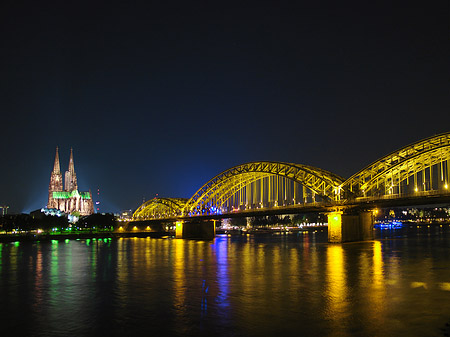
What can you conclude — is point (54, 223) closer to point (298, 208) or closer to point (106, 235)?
point (106, 235)

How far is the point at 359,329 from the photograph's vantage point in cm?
1780

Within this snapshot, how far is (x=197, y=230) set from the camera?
4464 inches

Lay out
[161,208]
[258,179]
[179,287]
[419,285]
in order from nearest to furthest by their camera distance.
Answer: [419,285] < [179,287] < [258,179] < [161,208]

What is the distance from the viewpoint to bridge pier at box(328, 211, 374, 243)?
69500 mm

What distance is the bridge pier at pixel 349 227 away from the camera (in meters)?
69.5

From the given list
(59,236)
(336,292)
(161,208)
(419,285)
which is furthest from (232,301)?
(161,208)

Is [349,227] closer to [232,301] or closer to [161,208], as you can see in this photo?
[232,301]

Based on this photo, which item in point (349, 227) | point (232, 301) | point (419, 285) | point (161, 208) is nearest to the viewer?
point (232, 301)

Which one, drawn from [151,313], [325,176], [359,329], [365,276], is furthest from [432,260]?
[325,176]

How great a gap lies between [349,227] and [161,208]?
363 feet

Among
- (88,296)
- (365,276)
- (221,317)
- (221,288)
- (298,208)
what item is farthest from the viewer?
(298,208)

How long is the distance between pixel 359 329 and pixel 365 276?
15.4m

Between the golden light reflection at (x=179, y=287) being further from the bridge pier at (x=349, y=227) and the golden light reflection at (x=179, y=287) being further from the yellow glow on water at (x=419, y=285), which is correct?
the bridge pier at (x=349, y=227)

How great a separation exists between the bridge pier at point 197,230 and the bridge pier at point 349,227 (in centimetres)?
4591
